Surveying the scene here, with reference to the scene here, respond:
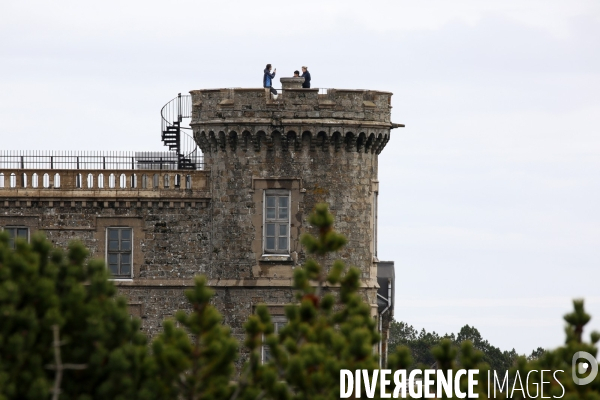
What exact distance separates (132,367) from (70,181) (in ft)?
62.0

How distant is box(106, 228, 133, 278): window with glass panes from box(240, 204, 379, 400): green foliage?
1543 centimetres

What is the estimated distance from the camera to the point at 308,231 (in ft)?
159

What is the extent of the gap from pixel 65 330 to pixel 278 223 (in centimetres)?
1760

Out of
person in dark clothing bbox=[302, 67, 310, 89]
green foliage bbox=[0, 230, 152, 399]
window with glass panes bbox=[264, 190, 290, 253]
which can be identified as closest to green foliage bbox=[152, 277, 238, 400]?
green foliage bbox=[0, 230, 152, 399]


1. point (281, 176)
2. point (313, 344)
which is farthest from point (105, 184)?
point (313, 344)

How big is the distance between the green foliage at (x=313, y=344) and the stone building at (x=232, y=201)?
13.9 meters

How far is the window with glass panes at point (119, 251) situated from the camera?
162 ft

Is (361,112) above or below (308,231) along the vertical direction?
above

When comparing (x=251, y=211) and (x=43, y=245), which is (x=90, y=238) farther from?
(x=43, y=245)

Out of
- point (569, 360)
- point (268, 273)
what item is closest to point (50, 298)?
point (569, 360)

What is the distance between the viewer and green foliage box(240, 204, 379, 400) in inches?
1291

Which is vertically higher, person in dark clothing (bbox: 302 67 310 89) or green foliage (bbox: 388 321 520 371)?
person in dark clothing (bbox: 302 67 310 89)

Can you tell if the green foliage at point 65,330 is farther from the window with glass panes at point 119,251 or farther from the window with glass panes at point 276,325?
the window with glass panes at point 119,251

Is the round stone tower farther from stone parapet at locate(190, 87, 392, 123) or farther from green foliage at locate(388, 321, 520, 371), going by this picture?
green foliage at locate(388, 321, 520, 371)
